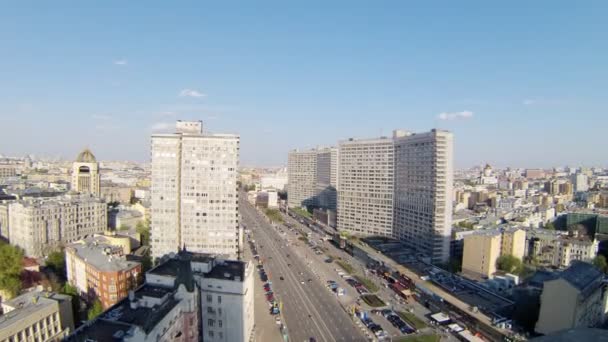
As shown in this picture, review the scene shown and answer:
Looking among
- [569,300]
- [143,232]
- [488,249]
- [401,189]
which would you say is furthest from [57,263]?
[488,249]

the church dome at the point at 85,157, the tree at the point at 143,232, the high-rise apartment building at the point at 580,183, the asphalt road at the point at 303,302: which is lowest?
the asphalt road at the point at 303,302

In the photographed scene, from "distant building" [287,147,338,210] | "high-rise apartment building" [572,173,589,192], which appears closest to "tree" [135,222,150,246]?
"distant building" [287,147,338,210]

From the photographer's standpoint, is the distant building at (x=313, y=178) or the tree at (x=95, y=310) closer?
the tree at (x=95, y=310)

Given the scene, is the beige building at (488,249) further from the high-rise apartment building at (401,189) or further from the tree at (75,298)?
the tree at (75,298)

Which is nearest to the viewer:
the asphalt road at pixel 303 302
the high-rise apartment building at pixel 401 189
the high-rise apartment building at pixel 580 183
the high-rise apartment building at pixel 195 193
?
the asphalt road at pixel 303 302

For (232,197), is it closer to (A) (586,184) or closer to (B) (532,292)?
(B) (532,292)

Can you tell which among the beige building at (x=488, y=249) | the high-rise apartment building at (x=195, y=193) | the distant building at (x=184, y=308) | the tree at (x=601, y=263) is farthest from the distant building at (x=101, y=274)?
Answer: the tree at (x=601, y=263)
